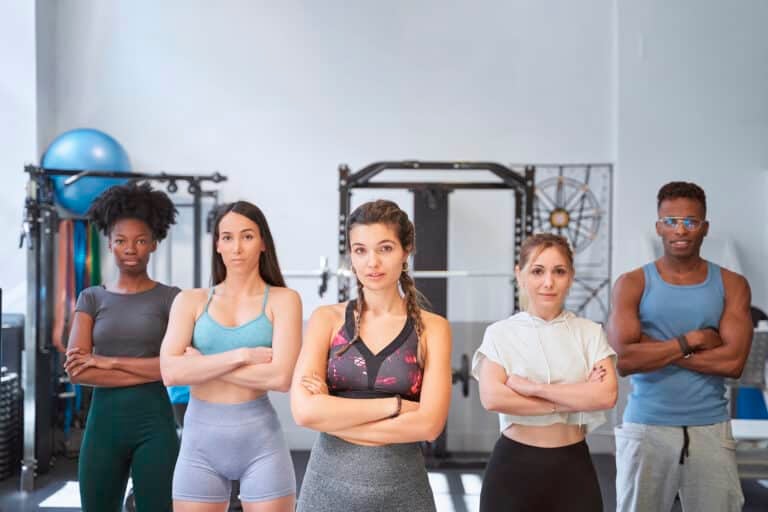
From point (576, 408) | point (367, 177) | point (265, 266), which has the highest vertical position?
point (367, 177)

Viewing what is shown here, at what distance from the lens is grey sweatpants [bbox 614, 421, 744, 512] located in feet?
8.31

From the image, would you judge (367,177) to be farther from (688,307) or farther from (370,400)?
(370,400)

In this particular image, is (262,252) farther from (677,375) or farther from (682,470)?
(682,470)

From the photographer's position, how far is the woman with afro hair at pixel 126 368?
2.64 meters

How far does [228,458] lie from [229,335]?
15.5 inches

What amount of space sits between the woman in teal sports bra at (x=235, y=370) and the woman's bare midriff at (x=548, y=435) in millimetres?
759

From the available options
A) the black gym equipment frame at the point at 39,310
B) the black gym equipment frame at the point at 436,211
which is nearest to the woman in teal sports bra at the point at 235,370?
the black gym equipment frame at the point at 436,211

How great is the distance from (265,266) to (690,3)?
4605 mm

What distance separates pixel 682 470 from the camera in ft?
8.47

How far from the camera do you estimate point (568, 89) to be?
5836 millimetres

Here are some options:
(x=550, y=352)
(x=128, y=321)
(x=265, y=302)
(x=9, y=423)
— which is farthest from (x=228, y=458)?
(x=9, y=423)

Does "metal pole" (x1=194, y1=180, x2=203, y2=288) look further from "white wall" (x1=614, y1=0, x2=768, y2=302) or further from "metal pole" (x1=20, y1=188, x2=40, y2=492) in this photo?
"white wall" (x1=614, y1=0, x2=768, y2=302)

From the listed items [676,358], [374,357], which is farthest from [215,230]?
[676,358]

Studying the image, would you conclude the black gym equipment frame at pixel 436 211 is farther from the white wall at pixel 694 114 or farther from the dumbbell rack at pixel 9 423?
the dumbbell rack at pixel 9 423
